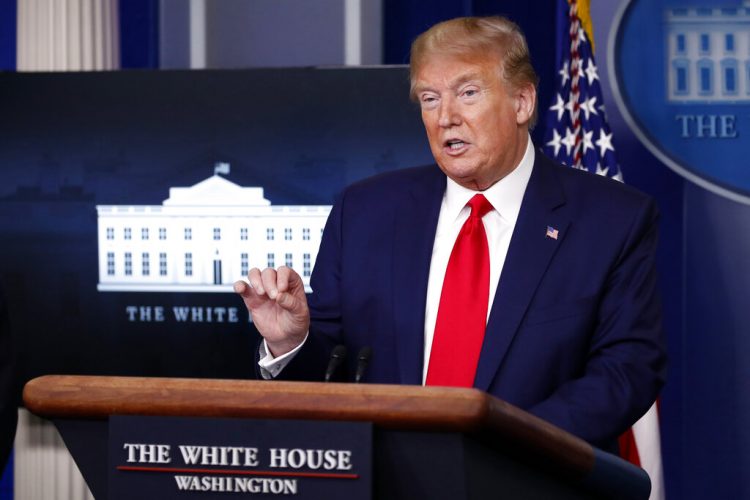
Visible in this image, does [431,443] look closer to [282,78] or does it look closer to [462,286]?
[462,286]

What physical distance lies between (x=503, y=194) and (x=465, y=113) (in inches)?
8.2

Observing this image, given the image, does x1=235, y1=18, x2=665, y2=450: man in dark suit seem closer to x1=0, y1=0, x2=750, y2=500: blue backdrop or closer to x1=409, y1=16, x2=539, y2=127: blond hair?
x1=409, y1=16, x2=539, y2=127: blond hair

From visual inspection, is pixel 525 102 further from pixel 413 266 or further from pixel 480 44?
pixel 413 266

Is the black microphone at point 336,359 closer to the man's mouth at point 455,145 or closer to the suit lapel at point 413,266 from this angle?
the suit lapel at point 413,266

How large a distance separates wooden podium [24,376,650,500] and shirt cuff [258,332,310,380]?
2.34 ft

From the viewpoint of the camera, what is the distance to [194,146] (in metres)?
3.76

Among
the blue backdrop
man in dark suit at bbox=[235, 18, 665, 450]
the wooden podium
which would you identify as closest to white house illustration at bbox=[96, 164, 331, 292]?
the blue backdrop

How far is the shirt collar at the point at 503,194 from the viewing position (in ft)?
7.54

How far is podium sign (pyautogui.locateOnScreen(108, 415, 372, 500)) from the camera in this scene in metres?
1.23

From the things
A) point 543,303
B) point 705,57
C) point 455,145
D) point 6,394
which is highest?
point 705,57

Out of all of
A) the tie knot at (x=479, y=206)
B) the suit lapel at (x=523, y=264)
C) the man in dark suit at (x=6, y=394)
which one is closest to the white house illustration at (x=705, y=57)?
the suit lapel at (x=523, y=264)

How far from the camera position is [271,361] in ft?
6.67

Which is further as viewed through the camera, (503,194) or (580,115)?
(580,115)

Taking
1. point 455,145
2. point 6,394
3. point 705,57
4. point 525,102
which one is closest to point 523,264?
point 455,145
